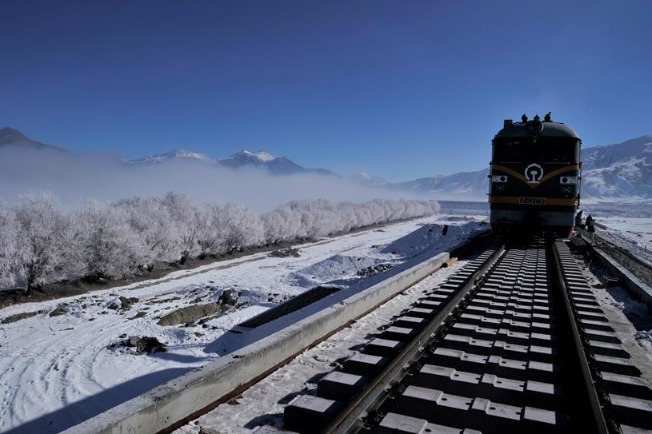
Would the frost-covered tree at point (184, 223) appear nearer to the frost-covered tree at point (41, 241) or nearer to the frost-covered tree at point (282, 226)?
the frost-covered tree at point (282, 226)

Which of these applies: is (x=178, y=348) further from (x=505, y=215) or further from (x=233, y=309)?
(x=505, y=215)

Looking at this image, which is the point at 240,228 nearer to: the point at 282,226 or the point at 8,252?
the point at 282,226

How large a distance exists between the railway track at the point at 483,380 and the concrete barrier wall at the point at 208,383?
1.08ft

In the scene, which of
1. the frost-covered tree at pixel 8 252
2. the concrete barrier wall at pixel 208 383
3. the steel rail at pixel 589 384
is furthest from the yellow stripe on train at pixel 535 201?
the frost-covered tree at pixel 8 252

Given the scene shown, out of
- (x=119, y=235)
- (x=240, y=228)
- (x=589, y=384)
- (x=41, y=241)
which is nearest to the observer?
(x=589, y=384)

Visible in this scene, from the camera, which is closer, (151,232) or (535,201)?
(535,201)

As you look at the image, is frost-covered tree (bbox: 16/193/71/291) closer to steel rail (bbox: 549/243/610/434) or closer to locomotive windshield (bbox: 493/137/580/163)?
locomotive windshield (bbox: 493/137/580/163)

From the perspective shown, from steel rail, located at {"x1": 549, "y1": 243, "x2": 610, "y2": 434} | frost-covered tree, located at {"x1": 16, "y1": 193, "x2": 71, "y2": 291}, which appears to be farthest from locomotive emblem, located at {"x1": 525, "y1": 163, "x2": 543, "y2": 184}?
frost-covered tree, located at {"x1": 16, "y1": 193, "x2": 71, "y2": 291}

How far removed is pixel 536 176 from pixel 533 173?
14 cm

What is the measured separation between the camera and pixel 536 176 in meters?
14.4

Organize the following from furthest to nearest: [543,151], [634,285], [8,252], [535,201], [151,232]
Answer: [151,232] → [8,252] → [535,201] → [543,151] → [634,285]

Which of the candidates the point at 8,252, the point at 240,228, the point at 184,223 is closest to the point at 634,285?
the point at 8,252

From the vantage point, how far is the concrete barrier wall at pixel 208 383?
3.19m

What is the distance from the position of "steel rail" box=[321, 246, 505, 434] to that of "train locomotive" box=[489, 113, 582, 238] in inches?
366
